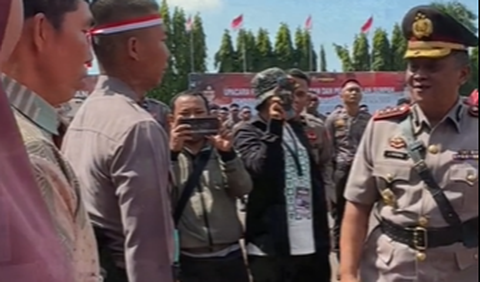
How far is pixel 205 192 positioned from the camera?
285 centimetres

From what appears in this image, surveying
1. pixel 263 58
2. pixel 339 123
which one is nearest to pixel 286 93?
pixel 263 58

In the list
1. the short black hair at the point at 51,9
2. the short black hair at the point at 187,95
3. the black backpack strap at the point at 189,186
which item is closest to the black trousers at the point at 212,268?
the black backpack strap at the point at 189,186

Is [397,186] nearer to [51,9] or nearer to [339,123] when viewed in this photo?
[51,9]

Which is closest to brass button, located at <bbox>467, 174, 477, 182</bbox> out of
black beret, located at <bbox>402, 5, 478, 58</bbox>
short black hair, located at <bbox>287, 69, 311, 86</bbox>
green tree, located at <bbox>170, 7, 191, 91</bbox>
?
black beret, located at <bbox>402, 5, 478, 58</bbox>

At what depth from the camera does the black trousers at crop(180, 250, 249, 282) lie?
113 inches

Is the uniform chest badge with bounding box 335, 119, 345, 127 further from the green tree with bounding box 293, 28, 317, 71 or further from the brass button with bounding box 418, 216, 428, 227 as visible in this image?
the brass button with bounding box 418, 216, 428, 227

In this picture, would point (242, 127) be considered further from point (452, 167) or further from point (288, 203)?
point (452, 167)

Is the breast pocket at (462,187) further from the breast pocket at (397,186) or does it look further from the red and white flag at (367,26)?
the red and white flag at (367,26)

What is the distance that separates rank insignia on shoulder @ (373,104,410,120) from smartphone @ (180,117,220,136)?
77 centimetres

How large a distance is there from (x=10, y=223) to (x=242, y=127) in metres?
2.40

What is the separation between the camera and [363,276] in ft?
7.32

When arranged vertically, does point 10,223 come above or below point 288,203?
above

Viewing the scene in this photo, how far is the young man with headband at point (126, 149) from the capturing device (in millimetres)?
1793

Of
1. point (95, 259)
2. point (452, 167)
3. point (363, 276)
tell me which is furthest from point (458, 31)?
point (95, 259)
